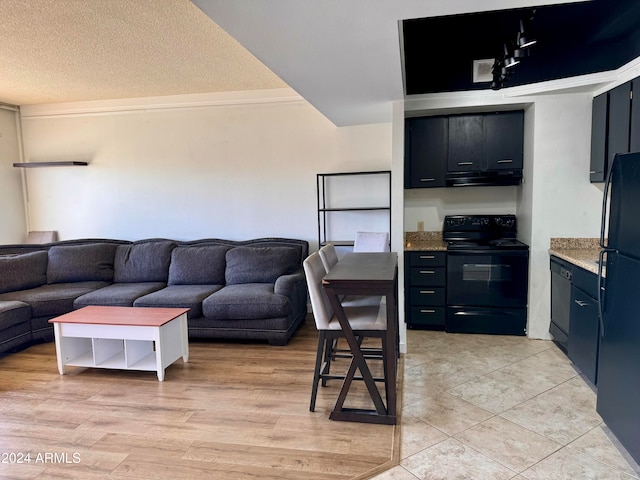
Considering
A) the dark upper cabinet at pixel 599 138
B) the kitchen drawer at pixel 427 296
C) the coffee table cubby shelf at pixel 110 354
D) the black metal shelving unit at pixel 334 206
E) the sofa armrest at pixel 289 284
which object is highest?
the dark upper cabinet at pixel 599 138

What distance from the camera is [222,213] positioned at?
4926 mm

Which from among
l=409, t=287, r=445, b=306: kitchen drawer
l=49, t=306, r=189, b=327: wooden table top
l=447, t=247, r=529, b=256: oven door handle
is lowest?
l=409, t=287, r=445, b=306: kitchen drawer

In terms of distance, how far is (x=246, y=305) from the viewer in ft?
12.1

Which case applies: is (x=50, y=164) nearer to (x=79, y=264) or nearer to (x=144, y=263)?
(x=79, y=264)

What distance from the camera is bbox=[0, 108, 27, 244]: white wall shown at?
5039 millimetres

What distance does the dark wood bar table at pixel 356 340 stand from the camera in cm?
229

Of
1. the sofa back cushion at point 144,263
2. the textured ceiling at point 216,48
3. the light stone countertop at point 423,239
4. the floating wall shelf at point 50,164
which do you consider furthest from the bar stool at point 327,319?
the floating wall shelf at point 50,164

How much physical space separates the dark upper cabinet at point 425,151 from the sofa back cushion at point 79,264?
3.57 meters

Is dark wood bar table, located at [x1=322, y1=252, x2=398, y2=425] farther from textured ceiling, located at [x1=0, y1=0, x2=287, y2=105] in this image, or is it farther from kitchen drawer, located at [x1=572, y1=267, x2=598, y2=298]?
textured ceiling, located at [x1=0, y1=0, x2=287, y2=105]

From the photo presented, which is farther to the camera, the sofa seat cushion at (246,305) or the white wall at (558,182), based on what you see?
the sofa seat cushion at (246,305)

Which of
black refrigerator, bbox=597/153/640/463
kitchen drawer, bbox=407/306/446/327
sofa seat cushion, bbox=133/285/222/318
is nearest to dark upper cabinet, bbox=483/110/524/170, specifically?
kitchen drawer, bbox=407/306/446/327

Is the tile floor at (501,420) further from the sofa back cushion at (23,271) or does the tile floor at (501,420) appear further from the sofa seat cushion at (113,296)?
the sofa back cushion at (23,271)

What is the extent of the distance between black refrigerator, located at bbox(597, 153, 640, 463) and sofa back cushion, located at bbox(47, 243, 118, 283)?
4730mm

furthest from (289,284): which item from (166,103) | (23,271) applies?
(23,271)
